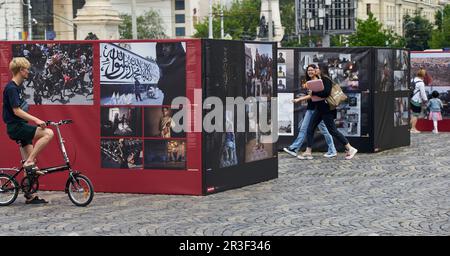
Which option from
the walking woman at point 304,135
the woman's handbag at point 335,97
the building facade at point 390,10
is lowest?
the walking woman at point 304,135

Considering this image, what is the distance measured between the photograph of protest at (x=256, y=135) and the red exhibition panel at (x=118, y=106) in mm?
1512

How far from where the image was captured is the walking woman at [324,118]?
19.4 m

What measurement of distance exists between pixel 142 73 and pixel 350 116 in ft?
24.4

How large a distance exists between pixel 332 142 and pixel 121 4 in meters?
116

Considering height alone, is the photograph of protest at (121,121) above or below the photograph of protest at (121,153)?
above

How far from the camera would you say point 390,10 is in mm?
142125

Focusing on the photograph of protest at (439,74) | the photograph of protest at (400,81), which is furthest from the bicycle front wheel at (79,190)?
the photograph of protest at (439,74)

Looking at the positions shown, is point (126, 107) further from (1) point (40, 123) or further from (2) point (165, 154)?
(1) point (40, 123)

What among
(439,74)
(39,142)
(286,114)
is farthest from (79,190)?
(439,74)

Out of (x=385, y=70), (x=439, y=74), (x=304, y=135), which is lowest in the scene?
(x=304, y=135)

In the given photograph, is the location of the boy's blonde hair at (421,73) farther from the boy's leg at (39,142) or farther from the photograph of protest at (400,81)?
the boy's leg at (39,142)

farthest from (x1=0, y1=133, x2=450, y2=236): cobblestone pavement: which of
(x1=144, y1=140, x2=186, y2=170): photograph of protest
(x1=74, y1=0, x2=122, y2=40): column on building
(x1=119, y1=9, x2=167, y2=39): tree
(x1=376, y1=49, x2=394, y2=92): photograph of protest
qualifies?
(x1=119, y1=9, x2=167, y2=39): tree
